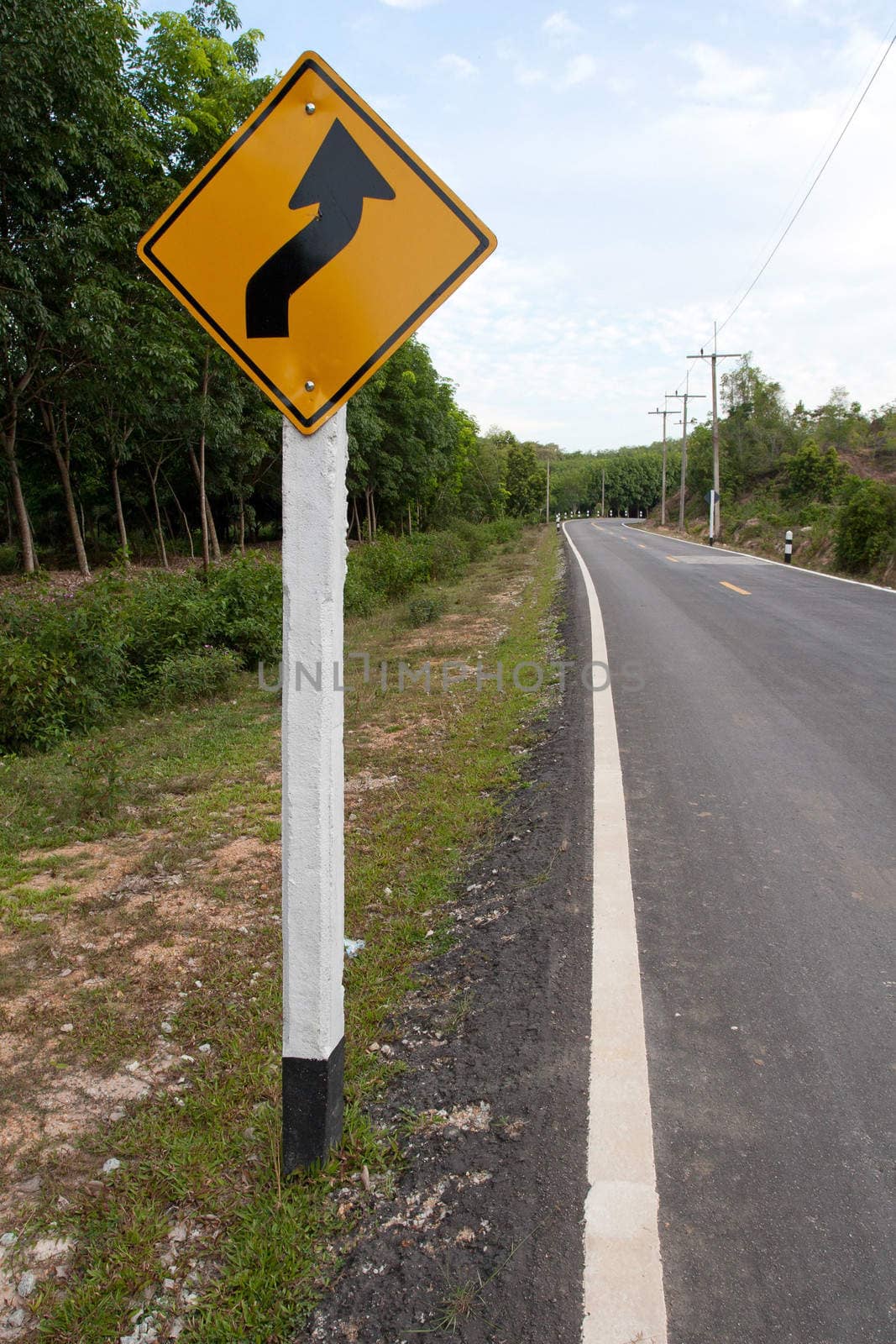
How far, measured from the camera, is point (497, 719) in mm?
7051

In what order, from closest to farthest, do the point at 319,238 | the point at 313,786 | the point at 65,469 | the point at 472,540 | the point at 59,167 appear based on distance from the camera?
the point at 319,238, the point at 313,786, the point at 59,167, the point at 65,469, the point at 472,540

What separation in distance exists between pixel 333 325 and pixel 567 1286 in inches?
89.4

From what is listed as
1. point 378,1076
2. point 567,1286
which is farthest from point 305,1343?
point 378,1076

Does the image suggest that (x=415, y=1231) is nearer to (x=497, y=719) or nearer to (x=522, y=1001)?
(x=522, y=1001)

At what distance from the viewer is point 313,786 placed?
6.83 ft

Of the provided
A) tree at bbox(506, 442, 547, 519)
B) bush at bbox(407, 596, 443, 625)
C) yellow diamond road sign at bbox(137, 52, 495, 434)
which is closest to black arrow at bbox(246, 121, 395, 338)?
yellow diamond road sign at bbox(137, 52, 495, 434)

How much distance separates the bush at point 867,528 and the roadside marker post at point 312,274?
56.9 ft

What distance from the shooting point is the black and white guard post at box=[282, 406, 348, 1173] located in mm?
1996

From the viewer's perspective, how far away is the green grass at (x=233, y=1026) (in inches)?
77.9

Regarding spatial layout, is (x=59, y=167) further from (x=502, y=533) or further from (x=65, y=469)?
(x=502, y=533)

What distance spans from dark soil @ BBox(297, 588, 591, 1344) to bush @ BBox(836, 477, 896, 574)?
16201mm

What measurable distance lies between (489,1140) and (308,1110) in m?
0.52

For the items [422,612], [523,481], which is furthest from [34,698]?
[523,481]

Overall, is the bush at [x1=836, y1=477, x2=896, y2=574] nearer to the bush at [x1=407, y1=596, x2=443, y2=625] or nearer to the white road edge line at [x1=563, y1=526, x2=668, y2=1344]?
the bush at [x1=407, y1=596, x2=443, y2=625]
